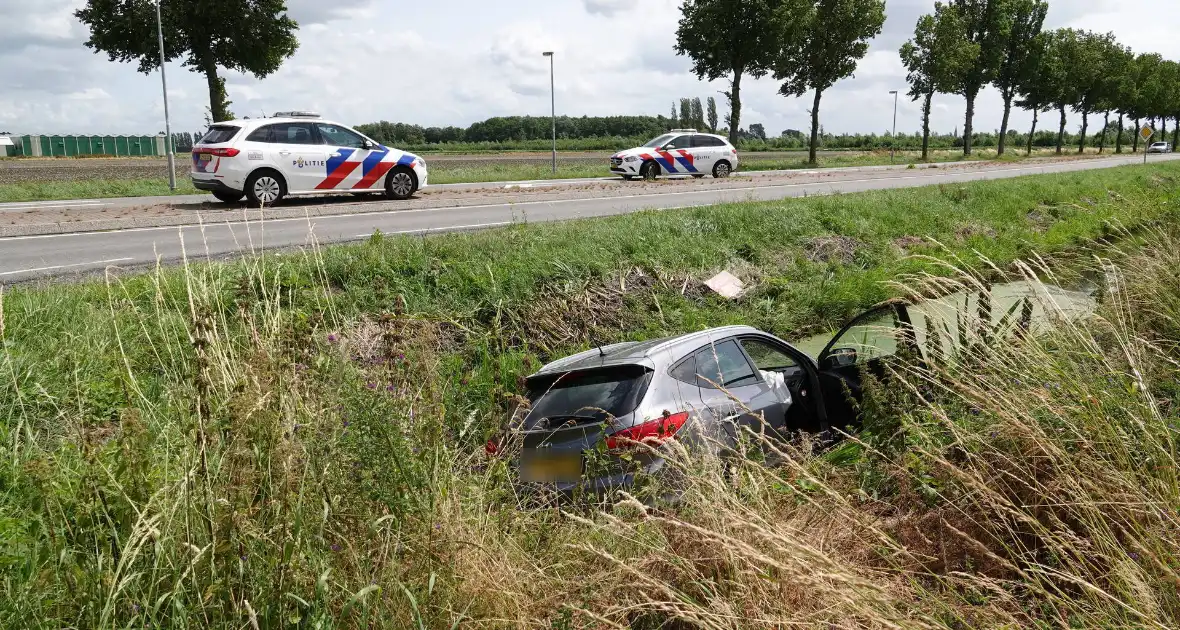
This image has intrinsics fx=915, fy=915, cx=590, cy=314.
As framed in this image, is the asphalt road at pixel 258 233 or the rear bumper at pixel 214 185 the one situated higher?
the rear bumper at pixel 214 185

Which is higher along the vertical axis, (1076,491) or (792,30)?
(792,30)

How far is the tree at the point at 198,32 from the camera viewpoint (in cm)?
2977

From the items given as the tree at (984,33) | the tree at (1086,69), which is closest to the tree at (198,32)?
the tree at (984,33)

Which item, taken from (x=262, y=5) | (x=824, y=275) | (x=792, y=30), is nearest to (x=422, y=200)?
(x=824, y=275)

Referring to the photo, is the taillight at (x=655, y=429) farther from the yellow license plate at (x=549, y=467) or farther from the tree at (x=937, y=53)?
the tree at (x=937, y=53)

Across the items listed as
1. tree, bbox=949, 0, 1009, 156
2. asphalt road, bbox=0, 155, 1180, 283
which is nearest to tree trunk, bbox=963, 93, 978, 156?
tree, bbox=949, 0, 1009, 156

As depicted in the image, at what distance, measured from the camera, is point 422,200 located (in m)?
18.2

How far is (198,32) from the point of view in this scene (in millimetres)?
30281

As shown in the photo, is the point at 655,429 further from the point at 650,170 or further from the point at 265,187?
the point at 650,170

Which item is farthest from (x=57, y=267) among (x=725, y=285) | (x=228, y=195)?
(x=725, y=285)

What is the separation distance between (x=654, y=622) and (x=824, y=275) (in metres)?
10.7

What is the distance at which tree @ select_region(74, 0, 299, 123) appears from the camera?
29.8 meters

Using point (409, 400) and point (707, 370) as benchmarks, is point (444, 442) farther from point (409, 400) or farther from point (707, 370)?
point (707, 370)

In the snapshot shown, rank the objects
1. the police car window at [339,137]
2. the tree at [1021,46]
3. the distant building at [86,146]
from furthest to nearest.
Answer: the distant building at [86,146] → the tree at [1021,46] → the police car window at [339,137]
